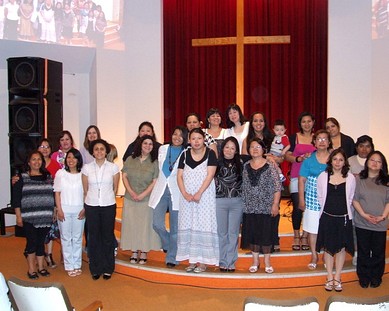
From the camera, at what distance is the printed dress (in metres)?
4.64

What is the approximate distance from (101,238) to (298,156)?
2118 millimetres

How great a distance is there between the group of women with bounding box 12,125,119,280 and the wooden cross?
315 cm

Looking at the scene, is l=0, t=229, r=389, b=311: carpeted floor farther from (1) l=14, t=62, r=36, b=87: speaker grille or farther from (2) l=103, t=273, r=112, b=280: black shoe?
(1) l=14, t=62, r=36, b=87: speaker grille

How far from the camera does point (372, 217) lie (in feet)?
14.9

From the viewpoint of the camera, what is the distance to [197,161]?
465 centimetres

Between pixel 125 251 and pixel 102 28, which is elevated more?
pixel 102 28

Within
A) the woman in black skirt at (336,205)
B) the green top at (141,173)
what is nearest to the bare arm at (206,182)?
the green top at (141,173)

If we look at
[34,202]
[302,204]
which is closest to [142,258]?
[34,202]

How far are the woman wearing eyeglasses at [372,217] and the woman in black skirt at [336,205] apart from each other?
0.49 ft

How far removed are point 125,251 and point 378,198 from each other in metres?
2.70

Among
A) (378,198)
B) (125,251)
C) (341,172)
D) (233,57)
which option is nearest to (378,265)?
(378,198)

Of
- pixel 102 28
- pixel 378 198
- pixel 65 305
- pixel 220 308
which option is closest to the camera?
pixel 65 305

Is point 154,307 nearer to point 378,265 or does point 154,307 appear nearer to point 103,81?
point 378,265

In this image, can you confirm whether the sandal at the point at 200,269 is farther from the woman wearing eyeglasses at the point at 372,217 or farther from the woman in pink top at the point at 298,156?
the woman wearing eyeglasses at the point at 372,217
